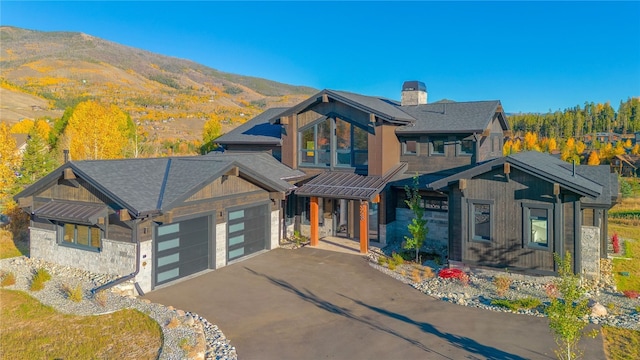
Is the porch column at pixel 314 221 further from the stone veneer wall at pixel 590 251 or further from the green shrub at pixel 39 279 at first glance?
the stone veneer wall at pixel 590 251

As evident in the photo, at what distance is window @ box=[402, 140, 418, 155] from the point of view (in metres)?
20.8

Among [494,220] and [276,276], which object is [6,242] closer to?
[276,276]

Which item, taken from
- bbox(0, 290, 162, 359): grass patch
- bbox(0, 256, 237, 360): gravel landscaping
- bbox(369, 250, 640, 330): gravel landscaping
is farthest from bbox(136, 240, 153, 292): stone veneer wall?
bbox(369, 250, 640, 330): gravel landscaping

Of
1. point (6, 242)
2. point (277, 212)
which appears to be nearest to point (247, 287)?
point (277, 212)

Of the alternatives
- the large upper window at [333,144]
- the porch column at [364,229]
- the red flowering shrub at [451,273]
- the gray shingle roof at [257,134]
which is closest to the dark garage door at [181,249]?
the porch column at [364,229]

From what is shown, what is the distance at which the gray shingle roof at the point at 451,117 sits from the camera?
19.5 meters

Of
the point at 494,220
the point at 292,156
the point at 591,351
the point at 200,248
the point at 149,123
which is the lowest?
the point at 591,351

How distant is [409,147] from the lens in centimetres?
2100

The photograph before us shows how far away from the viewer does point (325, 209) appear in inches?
835

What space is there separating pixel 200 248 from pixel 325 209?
7.59 m

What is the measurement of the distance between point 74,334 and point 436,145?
633 inches

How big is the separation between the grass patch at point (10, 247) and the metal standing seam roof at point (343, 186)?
1162 cm

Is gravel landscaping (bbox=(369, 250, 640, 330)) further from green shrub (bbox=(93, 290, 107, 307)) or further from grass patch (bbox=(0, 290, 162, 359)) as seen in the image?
green shrub (bbox=(93, 290, 107, 307))

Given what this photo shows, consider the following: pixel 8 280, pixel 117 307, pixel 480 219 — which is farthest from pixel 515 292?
pixel 8 280
